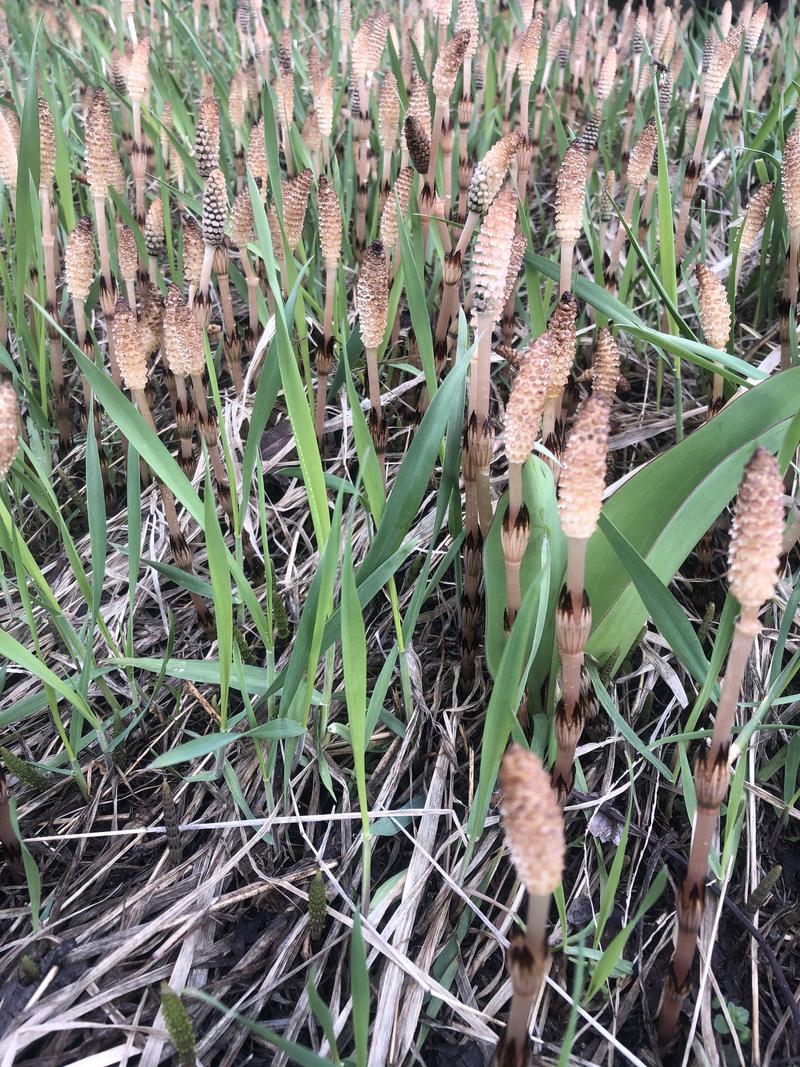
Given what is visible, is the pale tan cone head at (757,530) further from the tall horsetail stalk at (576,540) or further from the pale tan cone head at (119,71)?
the pale tan cone head at (119,71)

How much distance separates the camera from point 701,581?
167cm

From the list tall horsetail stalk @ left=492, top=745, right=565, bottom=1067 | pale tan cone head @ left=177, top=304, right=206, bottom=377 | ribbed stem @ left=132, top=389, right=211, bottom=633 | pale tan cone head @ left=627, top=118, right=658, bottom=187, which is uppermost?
pale tan cone head @ left=627, top=118, right=658, bottom=187

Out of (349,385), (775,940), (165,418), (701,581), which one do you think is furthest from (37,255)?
(775,940)

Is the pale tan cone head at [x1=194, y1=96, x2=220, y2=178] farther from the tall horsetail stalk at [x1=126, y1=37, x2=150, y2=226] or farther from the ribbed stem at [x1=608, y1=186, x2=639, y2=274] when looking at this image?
the ribbed stem at [x1=608, y1=186, x2=639, y2=274]

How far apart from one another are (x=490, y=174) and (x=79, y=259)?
0.83 meters

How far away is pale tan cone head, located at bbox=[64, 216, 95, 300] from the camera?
171 cm

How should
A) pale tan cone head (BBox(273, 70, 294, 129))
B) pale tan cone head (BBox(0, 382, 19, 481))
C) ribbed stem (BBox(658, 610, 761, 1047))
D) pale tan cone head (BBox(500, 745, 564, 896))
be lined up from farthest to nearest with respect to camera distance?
pale tan cone head (BBox(273, 70, 294, 129)), pale tan cone head (BBox(0, 382, 19, 481)), ribbed stem (BBox(658, 610, 761, 1047)), pale tan cone head (BBox(500, 745, 564, 896))

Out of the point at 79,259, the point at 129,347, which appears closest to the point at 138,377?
the point at 129,347

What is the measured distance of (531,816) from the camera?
2.38 feet

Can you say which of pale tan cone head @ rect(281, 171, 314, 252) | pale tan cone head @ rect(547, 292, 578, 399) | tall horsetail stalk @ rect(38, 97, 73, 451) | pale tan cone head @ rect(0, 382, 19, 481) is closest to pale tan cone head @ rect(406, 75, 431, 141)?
pale tan cone head @ rect(281, 171, 314, 252)

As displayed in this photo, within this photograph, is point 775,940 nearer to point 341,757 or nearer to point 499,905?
point 499,905

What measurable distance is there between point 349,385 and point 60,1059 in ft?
3.25

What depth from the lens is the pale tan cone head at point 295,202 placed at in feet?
5.71

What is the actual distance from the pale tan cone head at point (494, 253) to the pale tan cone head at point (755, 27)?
1.91m
